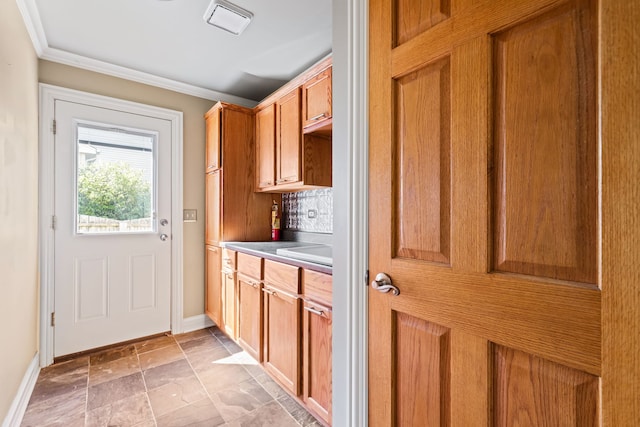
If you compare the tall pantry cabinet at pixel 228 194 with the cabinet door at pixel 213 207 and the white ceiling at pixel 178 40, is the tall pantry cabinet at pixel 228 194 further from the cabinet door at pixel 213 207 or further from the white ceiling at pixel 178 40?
the white ceiling at pixel 178 40

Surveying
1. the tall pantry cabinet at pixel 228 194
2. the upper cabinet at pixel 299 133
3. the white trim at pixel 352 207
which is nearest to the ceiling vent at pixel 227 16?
the upper cabinet at pixel 299 133

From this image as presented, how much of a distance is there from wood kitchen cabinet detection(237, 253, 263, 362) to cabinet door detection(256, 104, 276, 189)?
713 mm

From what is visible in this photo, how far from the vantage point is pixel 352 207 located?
109 cm

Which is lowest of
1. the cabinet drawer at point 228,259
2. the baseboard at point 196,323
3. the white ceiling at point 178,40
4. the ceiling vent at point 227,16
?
the baseboard at point 196,323

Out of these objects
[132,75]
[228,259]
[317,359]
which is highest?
[132,75]

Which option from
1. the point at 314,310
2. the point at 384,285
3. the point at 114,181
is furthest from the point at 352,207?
the point at 114,181

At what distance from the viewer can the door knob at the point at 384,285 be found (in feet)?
3.16

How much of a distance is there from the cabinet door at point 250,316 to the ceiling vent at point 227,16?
167 centimetres

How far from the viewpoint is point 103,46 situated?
217 cm

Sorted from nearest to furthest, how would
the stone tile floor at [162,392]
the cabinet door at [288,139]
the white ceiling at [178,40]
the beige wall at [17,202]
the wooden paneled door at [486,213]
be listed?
the wooden paneled door at [486,213]
the beige wall at [17,202]
the stone tile floor at [162,392]
the white ceiling at [178,40]
the cabinet door at [288,139]

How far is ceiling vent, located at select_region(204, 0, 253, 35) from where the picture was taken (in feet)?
5.67

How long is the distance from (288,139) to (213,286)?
5.05 ft

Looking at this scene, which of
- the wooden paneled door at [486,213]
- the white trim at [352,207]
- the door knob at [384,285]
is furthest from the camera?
the white trim at [352,207]

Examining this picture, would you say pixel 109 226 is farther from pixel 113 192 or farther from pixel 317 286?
pixel 317 286
